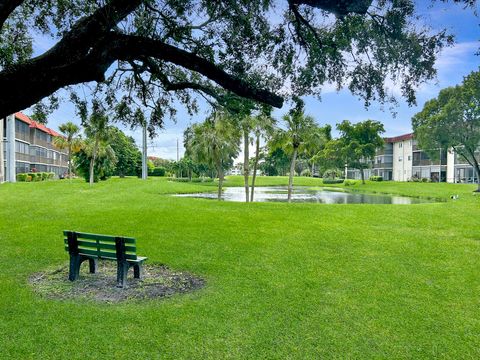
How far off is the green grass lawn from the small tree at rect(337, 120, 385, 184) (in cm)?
5030

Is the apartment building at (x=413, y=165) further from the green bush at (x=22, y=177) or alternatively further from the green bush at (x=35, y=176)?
the green bush at (x=35, y=176)

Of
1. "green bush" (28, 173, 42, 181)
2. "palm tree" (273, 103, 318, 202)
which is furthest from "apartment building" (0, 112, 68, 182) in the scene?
"palm tree" (273, 103, 318, 202)

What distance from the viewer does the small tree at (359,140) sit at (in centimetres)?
6181

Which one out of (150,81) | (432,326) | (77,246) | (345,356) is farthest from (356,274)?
(150,81)

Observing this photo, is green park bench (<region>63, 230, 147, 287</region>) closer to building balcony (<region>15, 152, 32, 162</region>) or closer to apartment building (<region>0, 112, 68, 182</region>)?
apartment building (<region>0, 112, 68, 182</region>)

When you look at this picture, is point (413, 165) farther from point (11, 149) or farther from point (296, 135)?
point (11, 149)

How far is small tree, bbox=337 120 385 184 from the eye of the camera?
203 feet

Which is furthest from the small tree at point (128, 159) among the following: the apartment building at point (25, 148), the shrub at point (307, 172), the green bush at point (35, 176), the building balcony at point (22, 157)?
the shrub at point (307, 172)

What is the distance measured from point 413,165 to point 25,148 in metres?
65.3

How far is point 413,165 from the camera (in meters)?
69.5

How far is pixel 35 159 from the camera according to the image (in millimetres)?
58844

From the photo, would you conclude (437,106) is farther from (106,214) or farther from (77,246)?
(77,246)

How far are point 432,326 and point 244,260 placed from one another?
4.53 m

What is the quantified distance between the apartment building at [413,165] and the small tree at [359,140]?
17.5 ft
